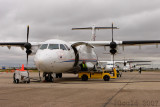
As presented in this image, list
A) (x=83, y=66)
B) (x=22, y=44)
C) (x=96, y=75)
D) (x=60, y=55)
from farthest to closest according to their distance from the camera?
(x=22, y=44) < (x=83, y=66) < (x=96, y=75) < (x=60, y=55)

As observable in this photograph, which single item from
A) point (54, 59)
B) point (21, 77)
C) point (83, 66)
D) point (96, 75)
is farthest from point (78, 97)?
point (83, 66)

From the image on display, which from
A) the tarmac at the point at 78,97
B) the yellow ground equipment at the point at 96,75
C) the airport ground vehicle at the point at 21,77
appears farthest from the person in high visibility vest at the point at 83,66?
the tarmac at the point at 78,97

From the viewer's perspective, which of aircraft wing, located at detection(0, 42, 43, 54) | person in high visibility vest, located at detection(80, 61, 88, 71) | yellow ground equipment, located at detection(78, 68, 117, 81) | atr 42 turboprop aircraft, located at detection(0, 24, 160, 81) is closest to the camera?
atr 42 turboprop aircraft, located at detection(0, 24, 160, 81)

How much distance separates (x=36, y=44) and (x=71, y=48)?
5054mm

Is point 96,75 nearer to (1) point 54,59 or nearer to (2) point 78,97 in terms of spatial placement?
(1) point 54,59

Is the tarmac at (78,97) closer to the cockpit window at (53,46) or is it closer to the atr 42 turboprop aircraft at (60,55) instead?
the atr 42 turboprop aircraft at (60,55)

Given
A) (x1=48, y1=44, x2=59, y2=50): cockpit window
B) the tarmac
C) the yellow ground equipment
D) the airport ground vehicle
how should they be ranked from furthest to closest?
the yellow ground equipment → (x1=48, y1=44, x2=59, y2=50): cockpit window → the airport ground vehicle → the tarmac

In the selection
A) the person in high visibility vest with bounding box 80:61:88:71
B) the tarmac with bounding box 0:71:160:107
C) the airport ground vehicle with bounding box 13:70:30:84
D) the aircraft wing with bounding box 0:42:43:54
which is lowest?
the tarmac with bounding box 0:71:160:107

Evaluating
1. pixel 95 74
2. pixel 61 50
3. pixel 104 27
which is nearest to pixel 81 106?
pixel 61 50

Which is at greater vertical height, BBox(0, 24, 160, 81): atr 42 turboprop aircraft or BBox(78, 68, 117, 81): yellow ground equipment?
BBox(0, 24, 160, 81): atr 42 turboprop aircraft

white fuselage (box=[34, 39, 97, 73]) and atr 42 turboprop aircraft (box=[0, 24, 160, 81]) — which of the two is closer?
white fuselage (box=[34, 39, 97, 73])

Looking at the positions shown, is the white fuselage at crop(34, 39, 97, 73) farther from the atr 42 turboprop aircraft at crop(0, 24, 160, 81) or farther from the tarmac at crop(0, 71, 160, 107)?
the tarmac at crop(0, 71, 160, 107)

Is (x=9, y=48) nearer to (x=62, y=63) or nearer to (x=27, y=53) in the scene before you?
(x=27, y=53)

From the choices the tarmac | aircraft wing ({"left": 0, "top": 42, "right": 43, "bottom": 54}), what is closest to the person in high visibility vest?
aircraft wing ({"left": 0, "top": 42, "right": 43, "bottom": 54})
